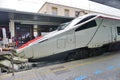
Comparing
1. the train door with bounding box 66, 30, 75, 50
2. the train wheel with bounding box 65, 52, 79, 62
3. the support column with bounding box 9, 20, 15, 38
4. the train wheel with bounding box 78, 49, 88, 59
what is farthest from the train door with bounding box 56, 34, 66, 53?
the support column with bounding box 9, 20, 15, 38

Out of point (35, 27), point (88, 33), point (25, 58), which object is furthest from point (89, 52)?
point (35, 27)

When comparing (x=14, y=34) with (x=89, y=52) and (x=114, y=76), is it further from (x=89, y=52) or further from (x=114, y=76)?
(x=114, y=76)

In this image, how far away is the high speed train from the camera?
17.9ft

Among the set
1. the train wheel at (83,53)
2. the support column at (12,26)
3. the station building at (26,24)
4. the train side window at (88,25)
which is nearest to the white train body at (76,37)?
the train side window at (88,25)

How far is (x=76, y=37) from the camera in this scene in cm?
620

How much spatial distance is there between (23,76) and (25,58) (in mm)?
Result: 1205

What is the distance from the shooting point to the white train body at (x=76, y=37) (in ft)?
17.9

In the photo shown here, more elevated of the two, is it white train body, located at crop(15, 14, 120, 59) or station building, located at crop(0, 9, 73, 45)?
station building, located at crop(0, 9, 73, 45)

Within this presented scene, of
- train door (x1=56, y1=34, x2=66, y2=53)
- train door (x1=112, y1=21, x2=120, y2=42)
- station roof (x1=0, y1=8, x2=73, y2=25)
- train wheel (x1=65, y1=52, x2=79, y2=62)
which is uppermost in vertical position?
station roof (x1=0, y1=8, x2=73, y2=25)

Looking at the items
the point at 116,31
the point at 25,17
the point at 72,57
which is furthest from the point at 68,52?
the point at 25,17

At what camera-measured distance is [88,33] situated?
651 cm

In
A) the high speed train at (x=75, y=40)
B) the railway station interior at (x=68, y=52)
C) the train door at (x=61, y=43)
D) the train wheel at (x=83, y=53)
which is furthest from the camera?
the train wheel at (x=83, y=53)

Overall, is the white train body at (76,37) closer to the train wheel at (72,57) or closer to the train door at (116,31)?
the train door at (116,31)

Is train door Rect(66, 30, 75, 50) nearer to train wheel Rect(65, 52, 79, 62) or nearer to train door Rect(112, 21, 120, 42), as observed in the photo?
train wheel Rect(65, 52, 79, 62)
